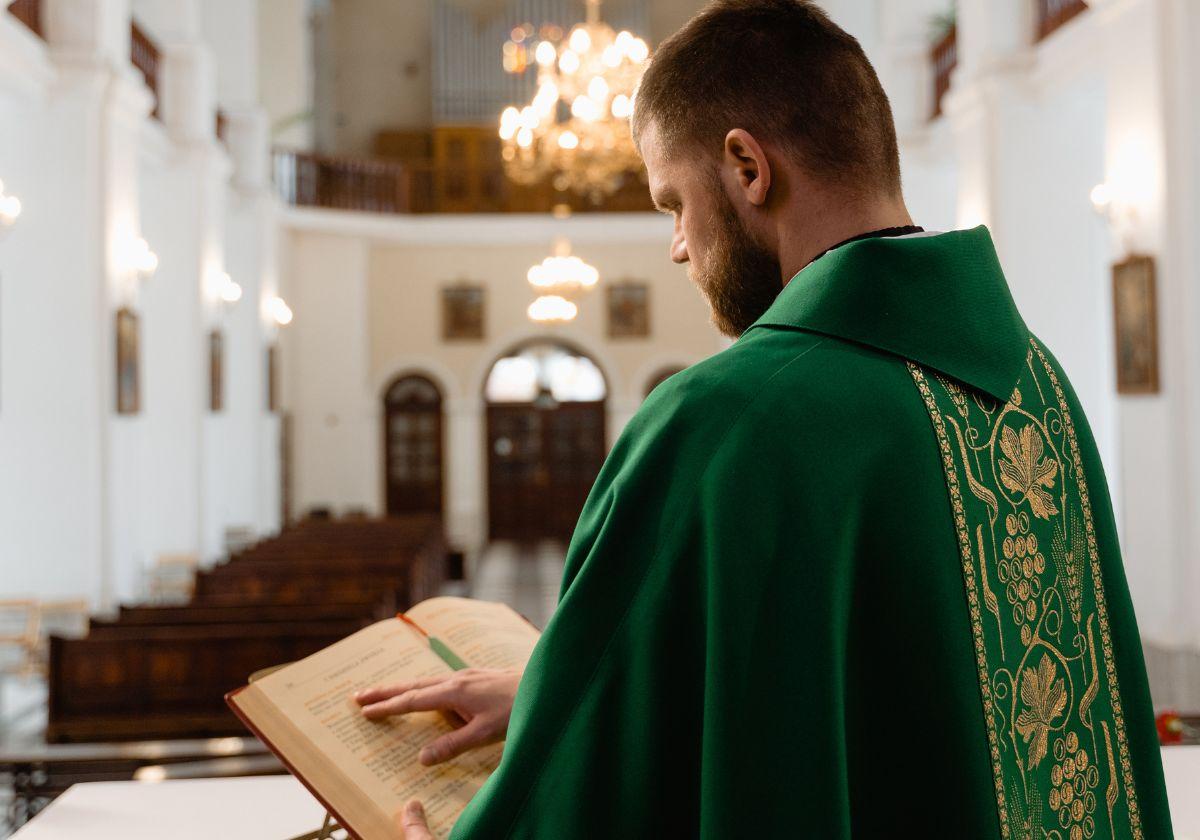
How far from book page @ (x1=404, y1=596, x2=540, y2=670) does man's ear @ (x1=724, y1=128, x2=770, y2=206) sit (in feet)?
2.48

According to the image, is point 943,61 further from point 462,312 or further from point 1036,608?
point 1036,608

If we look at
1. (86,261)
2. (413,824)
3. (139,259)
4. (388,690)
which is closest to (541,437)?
(139,259)

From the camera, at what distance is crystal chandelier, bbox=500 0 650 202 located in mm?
10305

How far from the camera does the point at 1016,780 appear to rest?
3.88 feet

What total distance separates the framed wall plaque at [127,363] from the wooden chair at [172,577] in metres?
2.02

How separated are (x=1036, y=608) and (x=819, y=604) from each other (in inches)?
13.5

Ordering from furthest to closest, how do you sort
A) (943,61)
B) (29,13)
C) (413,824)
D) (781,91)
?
(943,61) → (29,13) → (413,824) → (781,91)

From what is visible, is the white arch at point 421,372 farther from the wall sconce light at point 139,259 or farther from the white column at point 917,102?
the white column at point 917,102

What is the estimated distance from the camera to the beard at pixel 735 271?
124 centimetres

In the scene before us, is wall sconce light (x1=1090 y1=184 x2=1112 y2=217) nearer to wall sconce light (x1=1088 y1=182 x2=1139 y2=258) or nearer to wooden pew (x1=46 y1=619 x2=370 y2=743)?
wall sconce light (x1=1088 y1=182 x2=1139 y2=258)

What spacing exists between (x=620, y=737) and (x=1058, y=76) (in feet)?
30.5

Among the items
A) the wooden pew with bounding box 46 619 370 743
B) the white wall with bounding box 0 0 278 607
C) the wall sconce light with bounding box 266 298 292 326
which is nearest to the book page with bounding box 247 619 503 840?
the wooden pew with bounding box 46 619 370 743

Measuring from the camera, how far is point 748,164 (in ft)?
3.94

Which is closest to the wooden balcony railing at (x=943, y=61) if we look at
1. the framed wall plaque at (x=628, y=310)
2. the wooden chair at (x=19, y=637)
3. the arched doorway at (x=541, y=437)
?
the framed wall plaque at (x=628, y=310)
